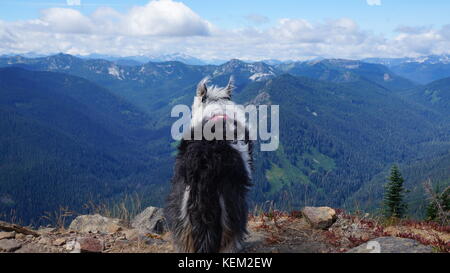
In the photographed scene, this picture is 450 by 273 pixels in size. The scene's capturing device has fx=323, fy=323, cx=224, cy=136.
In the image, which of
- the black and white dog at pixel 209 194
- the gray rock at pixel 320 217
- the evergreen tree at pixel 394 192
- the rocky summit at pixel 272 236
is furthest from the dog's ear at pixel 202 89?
the evergreen tree at pixel 394 192

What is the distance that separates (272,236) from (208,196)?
10.4 feet

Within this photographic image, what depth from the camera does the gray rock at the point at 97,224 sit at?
29.4 feet

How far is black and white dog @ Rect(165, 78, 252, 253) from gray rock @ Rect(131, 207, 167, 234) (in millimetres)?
3477

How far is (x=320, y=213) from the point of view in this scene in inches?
356

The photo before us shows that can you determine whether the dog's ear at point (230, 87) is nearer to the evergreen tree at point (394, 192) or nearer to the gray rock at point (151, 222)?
the gray rock at point (151, 222)

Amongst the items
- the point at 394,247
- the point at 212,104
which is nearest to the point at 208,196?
the point at 212,104

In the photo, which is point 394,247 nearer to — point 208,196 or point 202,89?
point 208,196

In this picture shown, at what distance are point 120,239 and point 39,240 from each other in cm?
172

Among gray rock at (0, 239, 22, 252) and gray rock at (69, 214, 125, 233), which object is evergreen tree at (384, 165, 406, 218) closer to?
gray rock at (69, 214, 125, 233)

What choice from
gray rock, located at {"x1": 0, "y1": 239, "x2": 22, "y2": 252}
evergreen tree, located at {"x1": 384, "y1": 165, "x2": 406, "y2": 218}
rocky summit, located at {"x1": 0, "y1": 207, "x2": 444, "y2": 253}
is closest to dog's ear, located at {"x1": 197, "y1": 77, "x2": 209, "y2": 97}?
rocky summit, located at {"x1": 0, "y1": 207, "x2": 444, "y2": 253}

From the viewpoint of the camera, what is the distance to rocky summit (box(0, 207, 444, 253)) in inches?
261

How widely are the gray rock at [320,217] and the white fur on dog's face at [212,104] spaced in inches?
145

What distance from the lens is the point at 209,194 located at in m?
5.64
